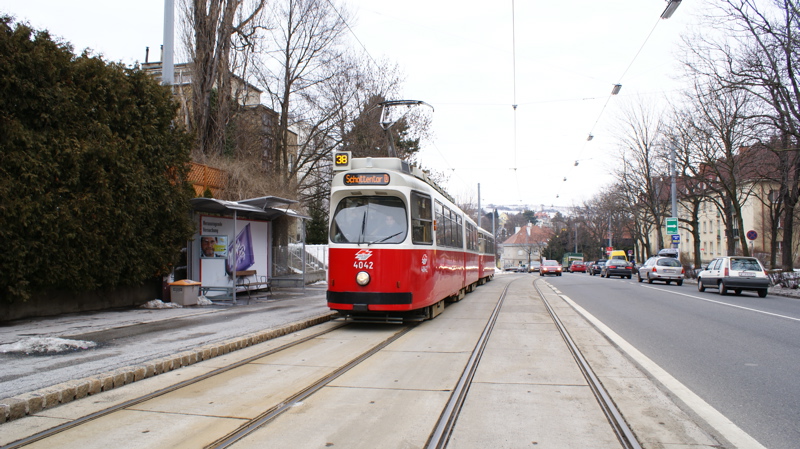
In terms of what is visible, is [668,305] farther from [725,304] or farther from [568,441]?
[568,441]

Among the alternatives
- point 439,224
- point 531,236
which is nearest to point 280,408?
point 439,224

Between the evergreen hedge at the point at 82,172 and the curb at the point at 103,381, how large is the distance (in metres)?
4.51

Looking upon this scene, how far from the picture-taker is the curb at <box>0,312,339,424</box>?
507 centimetres

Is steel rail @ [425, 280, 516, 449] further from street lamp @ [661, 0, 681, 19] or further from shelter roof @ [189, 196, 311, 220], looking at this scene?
street lamp @ [661, 0, 681, 19]

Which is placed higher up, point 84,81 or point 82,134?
point 84,81

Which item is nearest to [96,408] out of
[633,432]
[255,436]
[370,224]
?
[255,436]

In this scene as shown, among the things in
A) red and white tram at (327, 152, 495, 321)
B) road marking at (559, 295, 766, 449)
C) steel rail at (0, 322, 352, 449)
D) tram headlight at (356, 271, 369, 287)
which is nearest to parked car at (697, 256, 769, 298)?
road marking at (559, 295, 766, 449)

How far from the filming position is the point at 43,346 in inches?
300

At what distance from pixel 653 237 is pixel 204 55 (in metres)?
81.9

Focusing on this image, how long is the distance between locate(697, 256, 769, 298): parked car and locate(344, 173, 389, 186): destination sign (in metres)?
17.1

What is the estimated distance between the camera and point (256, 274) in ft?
58.6

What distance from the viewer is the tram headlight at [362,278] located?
34.0ft

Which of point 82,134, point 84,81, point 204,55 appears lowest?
point 82,134

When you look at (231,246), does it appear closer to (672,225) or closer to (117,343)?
(117,343)
